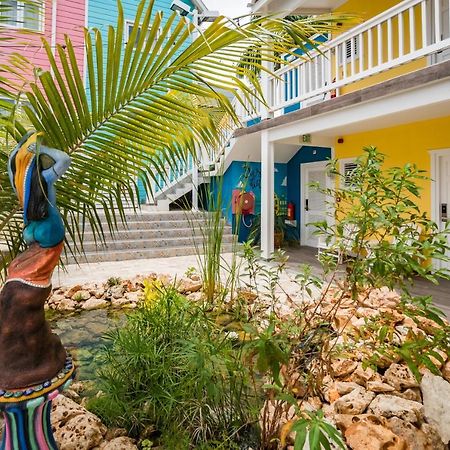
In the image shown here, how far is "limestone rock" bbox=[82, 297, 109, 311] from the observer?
361 cm

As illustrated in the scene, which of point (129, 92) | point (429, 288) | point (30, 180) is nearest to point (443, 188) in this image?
point (429, 288)

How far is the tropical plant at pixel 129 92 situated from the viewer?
1273mm

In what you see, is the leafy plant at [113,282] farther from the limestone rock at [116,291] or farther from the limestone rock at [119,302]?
the limestone rock at [119,302]

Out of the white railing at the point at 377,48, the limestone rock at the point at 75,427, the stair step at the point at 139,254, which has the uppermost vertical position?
the white railing at the point at 377,48

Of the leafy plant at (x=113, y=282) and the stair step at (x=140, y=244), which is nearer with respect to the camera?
the leafy plant at (x=113, y=282)

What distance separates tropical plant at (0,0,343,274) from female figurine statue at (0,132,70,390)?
259 millimetres

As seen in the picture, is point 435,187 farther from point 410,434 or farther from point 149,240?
point 149,240

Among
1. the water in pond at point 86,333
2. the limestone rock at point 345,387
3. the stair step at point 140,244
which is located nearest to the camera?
the limestone rock at point 345,387

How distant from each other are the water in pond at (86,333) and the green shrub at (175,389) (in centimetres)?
34

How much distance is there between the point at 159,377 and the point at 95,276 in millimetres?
3406

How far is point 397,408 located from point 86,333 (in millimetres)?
2354

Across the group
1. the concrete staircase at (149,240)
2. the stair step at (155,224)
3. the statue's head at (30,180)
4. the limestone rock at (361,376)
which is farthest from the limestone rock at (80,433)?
the stair step at (155,224)

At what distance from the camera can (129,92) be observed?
1342mm

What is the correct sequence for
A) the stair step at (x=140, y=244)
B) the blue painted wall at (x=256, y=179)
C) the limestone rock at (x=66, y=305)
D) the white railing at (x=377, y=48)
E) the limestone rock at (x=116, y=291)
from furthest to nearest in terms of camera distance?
the blue painted wall at (x=256, y=179), the stair step at (x=140, y=244), the limestone rock at (x=116, y=291), the white railing at (x=377, y=48), the limestone rock at (x=66, y=305)
